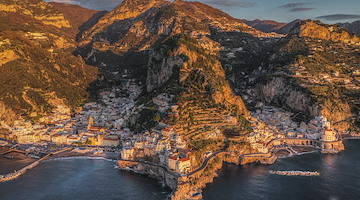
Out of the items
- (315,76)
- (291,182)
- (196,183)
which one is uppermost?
(315,76)

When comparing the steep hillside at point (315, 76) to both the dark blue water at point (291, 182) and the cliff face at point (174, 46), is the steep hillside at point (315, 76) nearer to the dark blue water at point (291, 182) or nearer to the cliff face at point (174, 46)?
the cliff face at point (174, 46)

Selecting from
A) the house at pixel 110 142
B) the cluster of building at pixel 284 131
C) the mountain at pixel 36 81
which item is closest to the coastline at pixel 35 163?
the house at pixel 110 142

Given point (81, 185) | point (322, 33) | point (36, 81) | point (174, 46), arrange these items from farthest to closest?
point (322, 33) < point (36, 81) < point (174, 46) < point (81, 185)

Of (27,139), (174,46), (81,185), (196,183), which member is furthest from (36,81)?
(196,183)

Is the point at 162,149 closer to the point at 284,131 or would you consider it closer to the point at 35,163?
the point at 35,163

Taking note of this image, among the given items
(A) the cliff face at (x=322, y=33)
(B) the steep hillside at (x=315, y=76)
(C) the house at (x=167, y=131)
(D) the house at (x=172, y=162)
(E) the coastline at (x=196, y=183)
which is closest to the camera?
(E) the coastline at (x=196, y=183)

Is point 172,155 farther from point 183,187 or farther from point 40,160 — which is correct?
point 40,160

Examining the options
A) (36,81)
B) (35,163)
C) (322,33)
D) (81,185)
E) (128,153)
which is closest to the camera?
(81,185)

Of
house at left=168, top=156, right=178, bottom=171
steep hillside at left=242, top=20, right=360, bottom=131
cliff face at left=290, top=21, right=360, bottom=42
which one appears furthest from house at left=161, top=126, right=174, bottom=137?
cliff face at left=290, top=21, right=360, bottom=42

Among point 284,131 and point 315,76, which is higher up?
point 315,76
